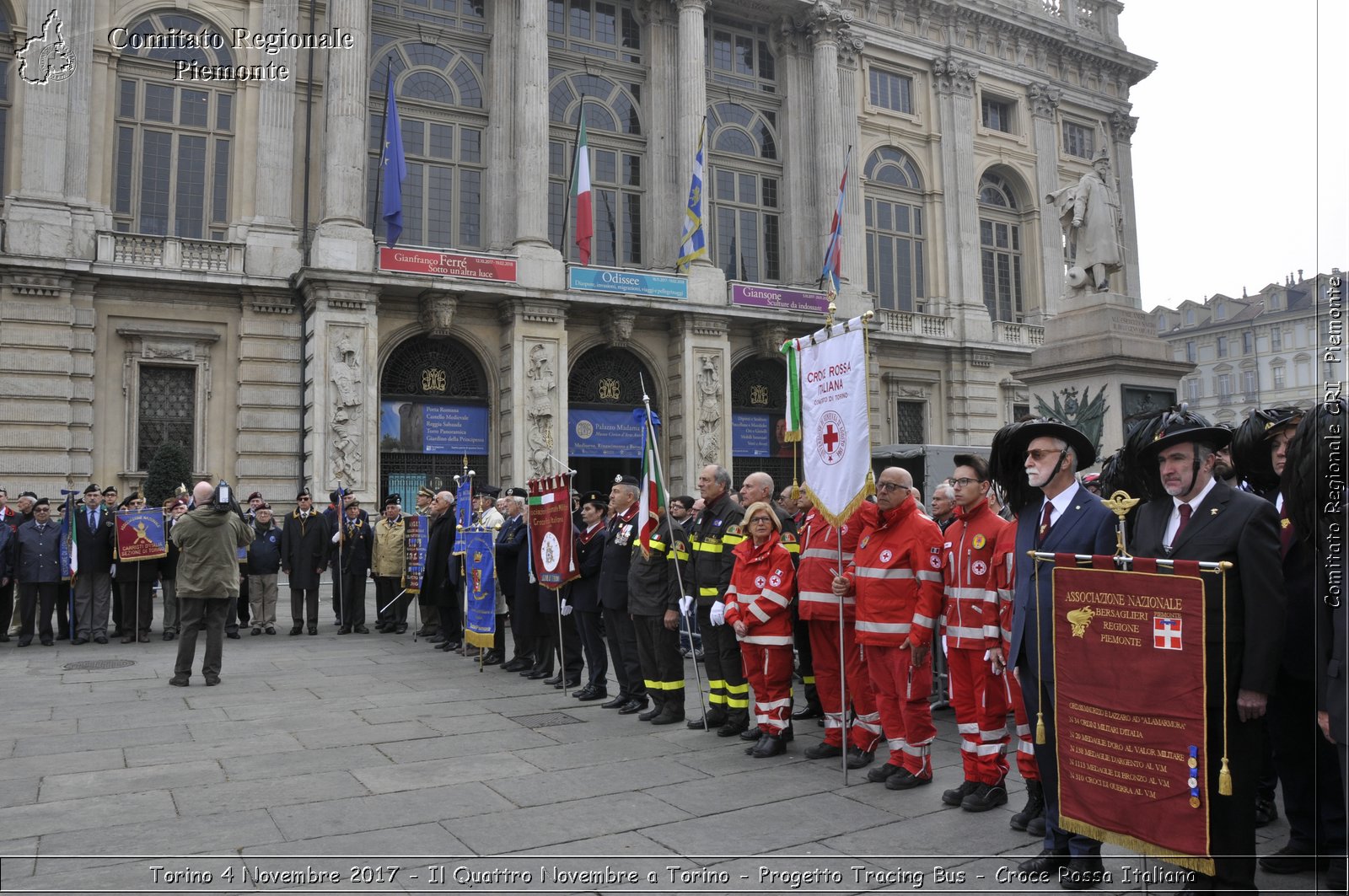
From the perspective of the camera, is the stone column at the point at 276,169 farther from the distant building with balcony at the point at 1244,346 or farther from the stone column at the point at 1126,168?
the stone column at the point at 1126,168

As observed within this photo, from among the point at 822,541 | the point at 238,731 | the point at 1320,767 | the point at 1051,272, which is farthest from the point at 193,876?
the point at 1051,272

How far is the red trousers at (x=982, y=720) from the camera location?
5.83m

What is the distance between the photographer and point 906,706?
6.29 metres

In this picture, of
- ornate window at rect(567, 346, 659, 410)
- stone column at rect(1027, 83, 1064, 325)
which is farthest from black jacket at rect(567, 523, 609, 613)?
stone column at rect(1027, 83, 1064, 325)

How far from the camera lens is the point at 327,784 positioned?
6.50 metres

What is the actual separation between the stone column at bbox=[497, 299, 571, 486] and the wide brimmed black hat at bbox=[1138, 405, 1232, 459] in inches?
784

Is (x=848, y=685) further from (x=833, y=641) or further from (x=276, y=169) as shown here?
(x=276, y=169)

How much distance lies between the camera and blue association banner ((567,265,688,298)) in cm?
2505

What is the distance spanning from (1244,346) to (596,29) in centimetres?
4013

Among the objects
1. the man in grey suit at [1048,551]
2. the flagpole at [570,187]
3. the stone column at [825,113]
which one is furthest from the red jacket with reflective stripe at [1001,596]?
the stone column at [825,113]

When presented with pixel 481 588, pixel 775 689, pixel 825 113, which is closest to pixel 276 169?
pixel 481 588

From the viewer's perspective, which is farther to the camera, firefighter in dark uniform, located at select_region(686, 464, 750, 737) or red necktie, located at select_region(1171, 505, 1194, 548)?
firefighter in dark uniform, located at select_region(686, 464, 750, 737)

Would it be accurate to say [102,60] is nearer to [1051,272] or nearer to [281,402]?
[281,402]

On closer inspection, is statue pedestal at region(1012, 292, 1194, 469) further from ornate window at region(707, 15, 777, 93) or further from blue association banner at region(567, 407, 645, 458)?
ornate window at region(707, 15, 777, 93)
